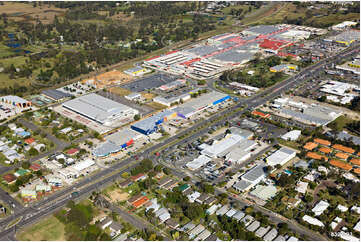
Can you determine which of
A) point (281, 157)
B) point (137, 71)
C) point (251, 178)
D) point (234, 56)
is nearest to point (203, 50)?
point (234, 56)

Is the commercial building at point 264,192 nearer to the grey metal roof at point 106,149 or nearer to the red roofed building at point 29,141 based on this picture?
the grey metal roof at point 106,149

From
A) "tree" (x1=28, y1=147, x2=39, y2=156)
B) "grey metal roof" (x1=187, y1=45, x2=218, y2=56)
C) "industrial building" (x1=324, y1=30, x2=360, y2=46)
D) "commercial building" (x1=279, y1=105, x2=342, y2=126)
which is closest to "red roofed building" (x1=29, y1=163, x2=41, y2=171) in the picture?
"tree" (x1=28, y1=147, x2=39, y2=156)

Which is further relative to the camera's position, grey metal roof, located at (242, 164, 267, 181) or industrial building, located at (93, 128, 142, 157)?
industrial building, located at (93, 128, 142, 157)

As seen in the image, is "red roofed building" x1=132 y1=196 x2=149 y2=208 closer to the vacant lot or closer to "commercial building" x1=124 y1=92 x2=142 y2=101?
the vacant lot

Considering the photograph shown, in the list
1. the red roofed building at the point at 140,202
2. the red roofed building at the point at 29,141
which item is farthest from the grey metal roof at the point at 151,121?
the red roofed building at the point at 140,202

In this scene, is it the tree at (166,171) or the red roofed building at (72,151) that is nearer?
the tree at (166,171)

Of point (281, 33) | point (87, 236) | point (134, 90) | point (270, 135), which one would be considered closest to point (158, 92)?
point (134, 90)
